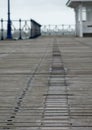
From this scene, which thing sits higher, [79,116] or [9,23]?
[9,23]

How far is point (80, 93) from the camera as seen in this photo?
27.5 feet

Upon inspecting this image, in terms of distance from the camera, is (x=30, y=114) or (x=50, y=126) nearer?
(x=50, y=126)

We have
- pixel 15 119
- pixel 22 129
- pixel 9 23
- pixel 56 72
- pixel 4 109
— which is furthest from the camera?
pixel 9 23

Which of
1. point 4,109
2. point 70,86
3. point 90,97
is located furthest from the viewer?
point 70,86

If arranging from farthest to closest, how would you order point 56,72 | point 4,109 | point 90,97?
point 56,72
point 90,97
point 4,109

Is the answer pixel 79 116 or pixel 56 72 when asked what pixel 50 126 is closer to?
pixel 79 116

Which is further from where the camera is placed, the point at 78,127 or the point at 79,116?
the point at 79,116

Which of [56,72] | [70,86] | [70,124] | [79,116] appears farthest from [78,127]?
[56,72]

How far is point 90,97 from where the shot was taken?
312 inches

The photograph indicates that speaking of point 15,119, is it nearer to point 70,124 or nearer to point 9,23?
point 70,124

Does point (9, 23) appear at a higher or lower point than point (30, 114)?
higher

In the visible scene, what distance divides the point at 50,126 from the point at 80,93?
261 centimetres

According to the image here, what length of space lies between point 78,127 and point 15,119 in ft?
3.30

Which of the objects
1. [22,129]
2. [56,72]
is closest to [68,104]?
[22,129]
